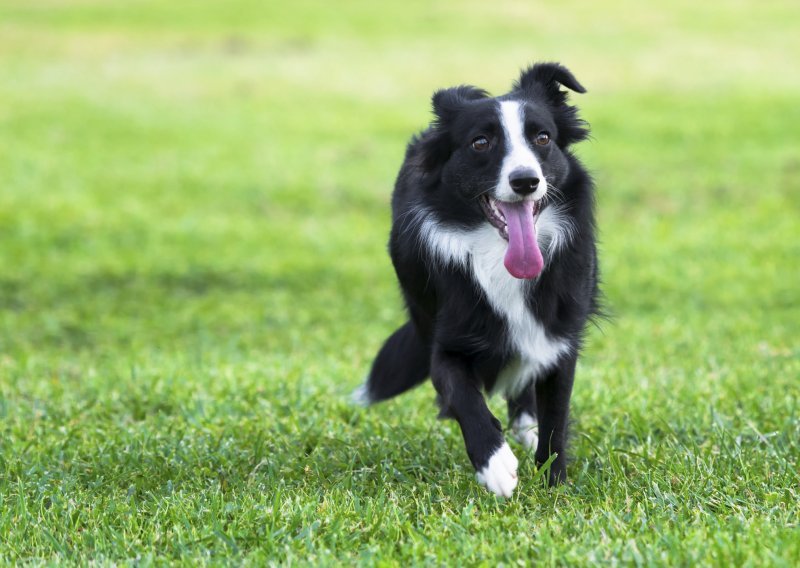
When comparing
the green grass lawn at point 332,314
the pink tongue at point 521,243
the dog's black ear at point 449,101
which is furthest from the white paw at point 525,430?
the dog's black ear at point 449,101

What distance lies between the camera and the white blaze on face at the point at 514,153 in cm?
436

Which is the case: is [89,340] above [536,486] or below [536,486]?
below

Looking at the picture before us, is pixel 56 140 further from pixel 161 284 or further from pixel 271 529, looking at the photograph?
pixel 271 529

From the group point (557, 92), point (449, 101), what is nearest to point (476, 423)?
point (449, 101)

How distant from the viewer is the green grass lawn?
423cm

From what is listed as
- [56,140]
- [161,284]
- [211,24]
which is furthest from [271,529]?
[211,24]

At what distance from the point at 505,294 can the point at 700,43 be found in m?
23.8

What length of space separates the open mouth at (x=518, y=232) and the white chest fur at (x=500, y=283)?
0.10 metres

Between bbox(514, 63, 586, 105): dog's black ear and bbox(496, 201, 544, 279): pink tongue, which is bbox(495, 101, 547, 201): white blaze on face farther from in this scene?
bbox(514, 63, 586, 105): dog's black ear

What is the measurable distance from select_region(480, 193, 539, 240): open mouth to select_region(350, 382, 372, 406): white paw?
4.95 feet

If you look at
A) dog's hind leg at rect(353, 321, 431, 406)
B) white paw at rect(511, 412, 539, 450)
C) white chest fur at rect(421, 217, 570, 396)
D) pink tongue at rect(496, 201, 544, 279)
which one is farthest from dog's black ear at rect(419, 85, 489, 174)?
white paw at rect(511, 412, 539, 450)

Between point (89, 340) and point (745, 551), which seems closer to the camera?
point (745, 551)

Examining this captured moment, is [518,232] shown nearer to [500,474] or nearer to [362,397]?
[500,474]

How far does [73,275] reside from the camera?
1119 centimetres
